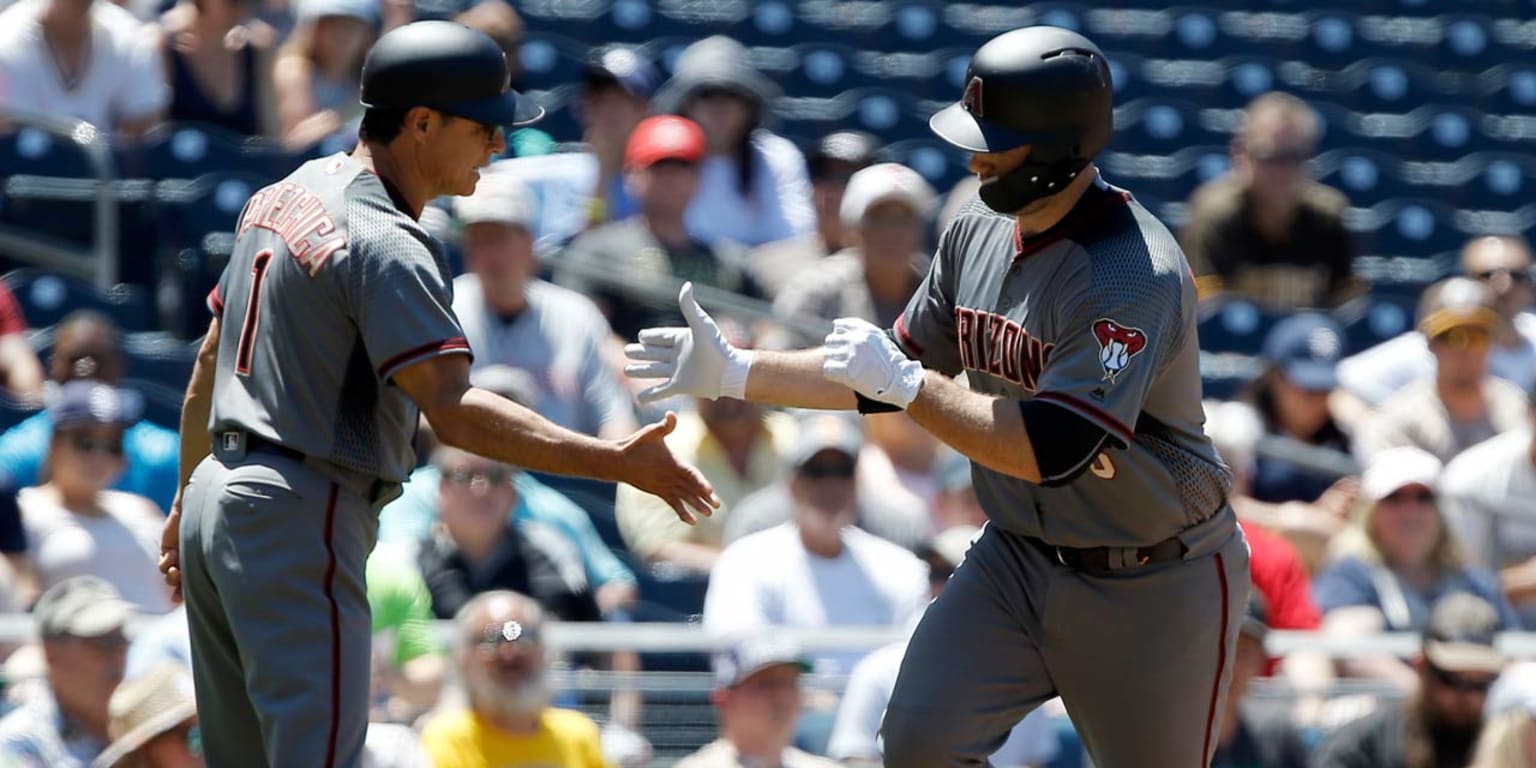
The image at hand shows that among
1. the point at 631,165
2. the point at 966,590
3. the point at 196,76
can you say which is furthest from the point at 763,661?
the point at 196,76

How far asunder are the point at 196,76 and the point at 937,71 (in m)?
3.94

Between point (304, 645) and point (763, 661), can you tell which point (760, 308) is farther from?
point (304, 645)

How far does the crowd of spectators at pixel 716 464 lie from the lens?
20.1 feet

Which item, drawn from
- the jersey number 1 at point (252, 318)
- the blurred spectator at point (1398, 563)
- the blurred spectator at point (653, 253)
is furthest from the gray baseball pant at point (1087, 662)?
the blurred spectator at point (653, 253)

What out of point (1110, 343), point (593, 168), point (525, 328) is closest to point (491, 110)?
point (1110, 343)

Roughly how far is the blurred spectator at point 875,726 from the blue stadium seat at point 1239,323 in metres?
3.38

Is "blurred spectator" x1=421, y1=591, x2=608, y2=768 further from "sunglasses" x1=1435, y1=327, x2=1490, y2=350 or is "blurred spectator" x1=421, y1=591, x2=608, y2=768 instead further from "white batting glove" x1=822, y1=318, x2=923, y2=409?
"sunglasses" x1=1435, y1=327, x2=1490, y2=350

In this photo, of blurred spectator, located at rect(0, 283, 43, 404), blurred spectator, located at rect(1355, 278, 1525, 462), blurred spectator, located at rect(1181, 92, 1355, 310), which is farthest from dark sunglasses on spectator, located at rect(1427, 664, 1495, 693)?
blurred spectator, located at rect(0, 283, 43, 404)

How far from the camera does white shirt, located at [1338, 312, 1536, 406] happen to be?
8.93 m

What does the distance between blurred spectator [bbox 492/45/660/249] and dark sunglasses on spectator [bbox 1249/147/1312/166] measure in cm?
240

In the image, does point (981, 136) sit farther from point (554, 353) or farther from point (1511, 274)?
point (1511, 274)

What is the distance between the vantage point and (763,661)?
6141 mm

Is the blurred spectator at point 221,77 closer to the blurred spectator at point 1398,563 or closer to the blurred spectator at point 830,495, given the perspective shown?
the blurred spectator at point 830,495

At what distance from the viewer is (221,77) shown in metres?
9.09
